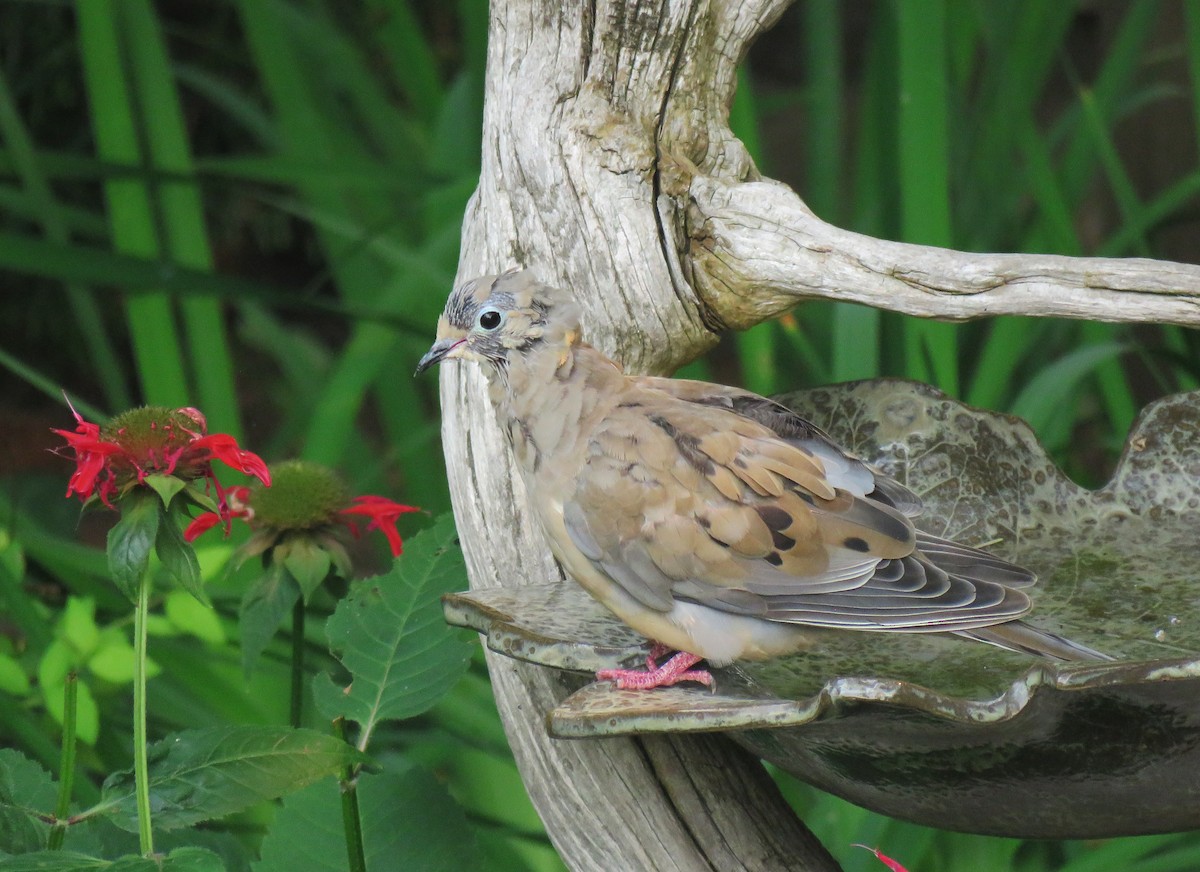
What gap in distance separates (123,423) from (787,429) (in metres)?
0.54

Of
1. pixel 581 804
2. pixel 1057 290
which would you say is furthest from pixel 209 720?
pixel 1057 290

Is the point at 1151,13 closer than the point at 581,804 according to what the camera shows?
No

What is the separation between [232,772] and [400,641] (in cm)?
22

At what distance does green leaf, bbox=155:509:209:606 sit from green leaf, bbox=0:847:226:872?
0.17 metres

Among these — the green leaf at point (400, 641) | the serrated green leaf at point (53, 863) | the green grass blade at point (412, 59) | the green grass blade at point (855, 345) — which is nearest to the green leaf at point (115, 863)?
the serrated green leaf at point (53, 863)

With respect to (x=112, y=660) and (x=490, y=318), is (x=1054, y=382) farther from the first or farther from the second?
(x=112, y=660)

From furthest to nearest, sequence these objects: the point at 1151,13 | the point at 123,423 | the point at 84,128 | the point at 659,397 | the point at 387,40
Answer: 1. the point at 84,128
2. the point at 387,40
3. the point at 1151,13
4. the point at 659,397
5. the point at 123,423

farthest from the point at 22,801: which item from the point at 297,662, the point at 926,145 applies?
the point at 926,145

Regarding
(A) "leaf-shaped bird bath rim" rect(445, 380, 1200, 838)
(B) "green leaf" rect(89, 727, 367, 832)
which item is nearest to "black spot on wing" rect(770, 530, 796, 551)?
(A) "leaf-shaped bird bath rim" rect(445, 380, 1200, 838)

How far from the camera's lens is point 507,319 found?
1.09 m

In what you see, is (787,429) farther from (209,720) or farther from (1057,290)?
(209,720)

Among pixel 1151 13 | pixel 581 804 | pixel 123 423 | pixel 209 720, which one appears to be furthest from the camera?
pixel 1151 13

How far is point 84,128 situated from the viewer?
350 centimetres

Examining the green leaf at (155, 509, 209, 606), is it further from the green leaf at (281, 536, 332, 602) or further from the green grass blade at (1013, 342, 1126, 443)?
the green grass blade at (1013, 342, 1126, 443)
